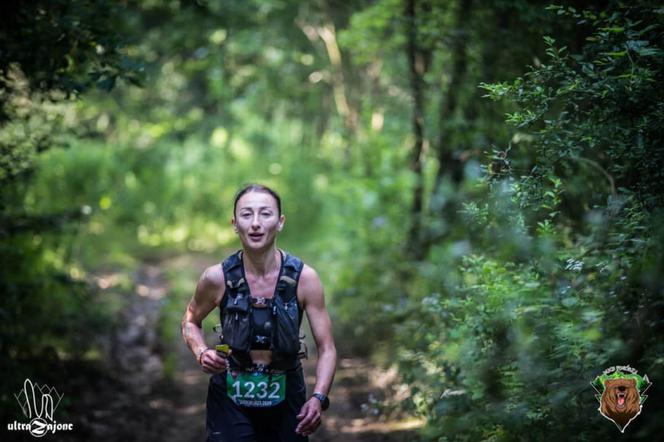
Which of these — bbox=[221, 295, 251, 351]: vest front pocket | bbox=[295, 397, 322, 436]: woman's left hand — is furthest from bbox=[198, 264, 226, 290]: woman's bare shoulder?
bbox=[295, 397, 322, 436]: woman's left hand

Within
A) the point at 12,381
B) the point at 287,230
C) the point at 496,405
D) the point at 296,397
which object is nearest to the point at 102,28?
the point at 12,381

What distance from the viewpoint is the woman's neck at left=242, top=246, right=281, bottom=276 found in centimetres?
364

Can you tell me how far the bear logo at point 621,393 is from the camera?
299 centimetres

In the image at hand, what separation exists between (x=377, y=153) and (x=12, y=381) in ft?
22.4

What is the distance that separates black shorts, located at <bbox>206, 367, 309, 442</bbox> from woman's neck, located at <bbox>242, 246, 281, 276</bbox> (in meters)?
0.57

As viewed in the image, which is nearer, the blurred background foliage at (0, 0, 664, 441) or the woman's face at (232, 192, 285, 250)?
the blurred background foliage at (0, 0, 664, 441)

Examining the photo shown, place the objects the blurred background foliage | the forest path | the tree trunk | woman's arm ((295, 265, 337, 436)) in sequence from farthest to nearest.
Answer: the tree trunk, the forest path, woman's arm ((295, 265, 337, 436)), the blurred background foliage

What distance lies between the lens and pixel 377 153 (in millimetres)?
10773

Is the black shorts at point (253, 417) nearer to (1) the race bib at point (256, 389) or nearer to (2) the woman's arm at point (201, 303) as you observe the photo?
(1) the race bib at point (256, 389)

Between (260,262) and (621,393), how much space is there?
6.20 ft

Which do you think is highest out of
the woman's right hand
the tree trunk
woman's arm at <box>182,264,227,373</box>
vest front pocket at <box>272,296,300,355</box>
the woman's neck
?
the tree trunk

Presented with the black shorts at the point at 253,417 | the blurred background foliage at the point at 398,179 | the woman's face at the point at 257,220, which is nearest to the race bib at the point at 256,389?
the black shorts at the point at 253,417

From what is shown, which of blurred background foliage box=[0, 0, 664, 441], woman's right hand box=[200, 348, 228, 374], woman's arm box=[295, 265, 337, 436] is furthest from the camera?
woman's arm box=[295, 265, 337, 436]

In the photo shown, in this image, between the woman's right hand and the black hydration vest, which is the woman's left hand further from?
the woman's right hand
